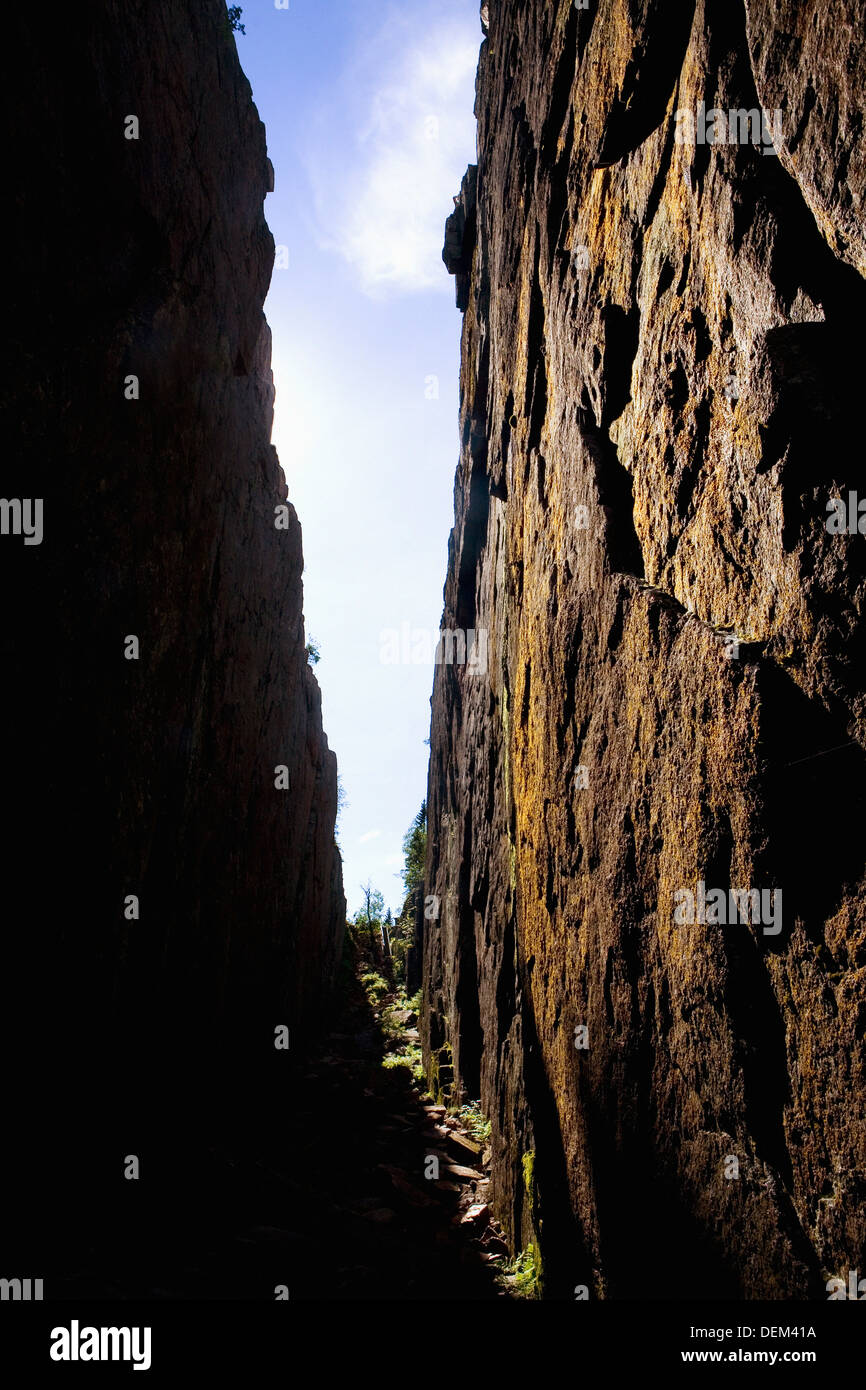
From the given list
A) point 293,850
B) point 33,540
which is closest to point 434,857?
point 293,850

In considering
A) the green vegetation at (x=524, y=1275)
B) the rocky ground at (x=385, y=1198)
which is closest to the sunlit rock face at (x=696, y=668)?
the green vegetation at (x=524, y=1275)

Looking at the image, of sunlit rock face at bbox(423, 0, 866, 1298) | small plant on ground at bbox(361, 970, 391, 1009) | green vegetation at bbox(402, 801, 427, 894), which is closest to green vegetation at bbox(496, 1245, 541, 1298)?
sunlit rock face at bbox(423, 0, 866, 1298)

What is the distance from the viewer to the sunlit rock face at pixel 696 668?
2.46 meters

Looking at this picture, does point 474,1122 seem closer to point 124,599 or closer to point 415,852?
point 124,599

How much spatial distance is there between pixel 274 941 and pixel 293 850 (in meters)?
2.15

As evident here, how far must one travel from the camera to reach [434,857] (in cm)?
1591

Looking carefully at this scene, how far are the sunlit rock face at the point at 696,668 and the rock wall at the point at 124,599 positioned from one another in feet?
12.3

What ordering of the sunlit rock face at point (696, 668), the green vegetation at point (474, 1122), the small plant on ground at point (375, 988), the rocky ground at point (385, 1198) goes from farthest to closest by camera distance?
the small plant on ground at point (375, 988) < the green vegetation at point (474, 1122) < the rocky ground at point (385, 1198) < the sunlit rock face at point (696, 668)

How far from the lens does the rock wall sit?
5359 mm

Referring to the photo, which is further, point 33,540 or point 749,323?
point 33,540

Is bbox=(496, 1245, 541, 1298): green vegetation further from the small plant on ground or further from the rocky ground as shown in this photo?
the small plant on ground

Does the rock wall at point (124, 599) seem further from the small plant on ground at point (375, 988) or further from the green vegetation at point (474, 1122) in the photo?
the small plant on ground at point (375, 988)

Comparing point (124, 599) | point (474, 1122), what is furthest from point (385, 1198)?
point (124, 599)

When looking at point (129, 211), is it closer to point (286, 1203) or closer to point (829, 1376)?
point (829, 1376)
